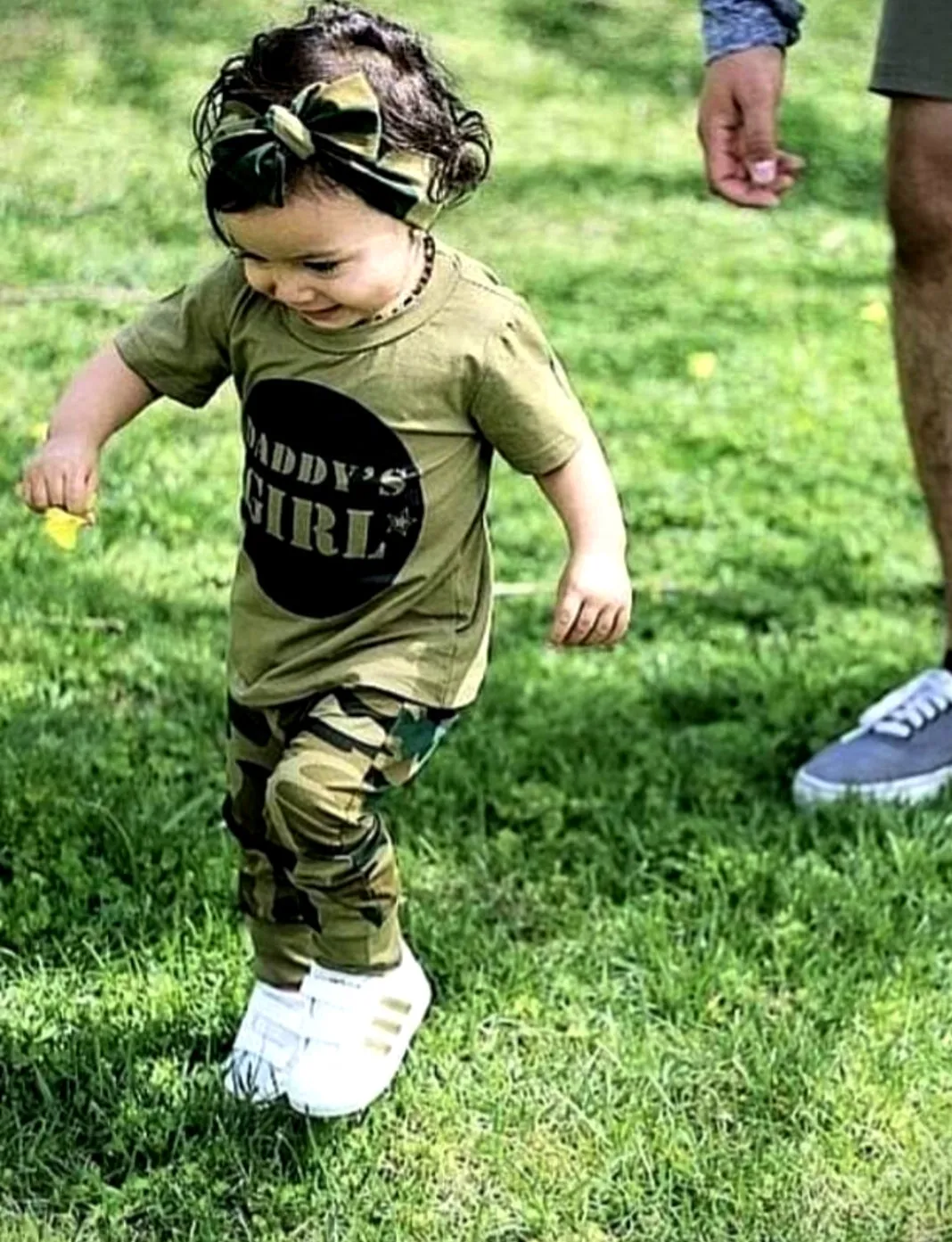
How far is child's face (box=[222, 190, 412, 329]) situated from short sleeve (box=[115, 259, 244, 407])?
0.42 feet

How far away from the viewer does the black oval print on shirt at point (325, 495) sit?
7.55 feet

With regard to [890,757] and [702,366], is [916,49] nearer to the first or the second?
[890,757]

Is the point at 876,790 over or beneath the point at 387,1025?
beneath

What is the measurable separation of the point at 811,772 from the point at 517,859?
0.53 metres

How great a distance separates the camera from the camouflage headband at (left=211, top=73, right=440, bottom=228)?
210cm

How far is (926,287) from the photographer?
3305 mm

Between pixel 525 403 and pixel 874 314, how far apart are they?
397 cm

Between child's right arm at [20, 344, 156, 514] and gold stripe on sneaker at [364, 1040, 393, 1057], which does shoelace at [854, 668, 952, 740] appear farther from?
child's right arm at [20, 344, 156, 514]

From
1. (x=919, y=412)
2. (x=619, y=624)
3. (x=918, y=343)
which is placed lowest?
(x=919, y=412)

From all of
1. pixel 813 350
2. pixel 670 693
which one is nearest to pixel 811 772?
pixel 670 693

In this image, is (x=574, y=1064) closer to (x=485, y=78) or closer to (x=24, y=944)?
(x=24, y=944)

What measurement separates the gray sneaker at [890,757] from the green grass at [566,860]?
7cm

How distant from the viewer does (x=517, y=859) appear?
3240 mm

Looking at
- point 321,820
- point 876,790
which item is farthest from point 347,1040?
point 876,790
